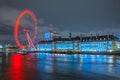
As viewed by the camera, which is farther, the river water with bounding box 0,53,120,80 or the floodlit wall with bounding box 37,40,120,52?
the floodlit wall with bounding box 37,40,120,52

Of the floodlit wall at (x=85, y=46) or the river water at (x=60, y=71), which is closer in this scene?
the river water at (x=60, y=71)

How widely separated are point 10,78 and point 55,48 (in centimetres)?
16204

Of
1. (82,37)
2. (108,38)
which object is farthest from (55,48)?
(108,38)

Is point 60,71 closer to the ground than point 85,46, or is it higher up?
closer to the ground

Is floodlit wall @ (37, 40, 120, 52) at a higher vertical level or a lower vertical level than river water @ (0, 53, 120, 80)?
higher

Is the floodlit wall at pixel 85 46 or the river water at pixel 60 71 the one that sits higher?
the floodlit wall at pixel 85 46

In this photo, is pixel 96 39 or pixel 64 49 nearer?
pixel 96 39

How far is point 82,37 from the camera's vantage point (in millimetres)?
176625

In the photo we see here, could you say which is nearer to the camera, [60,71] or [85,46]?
[60,71]

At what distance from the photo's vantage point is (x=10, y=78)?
2398cm

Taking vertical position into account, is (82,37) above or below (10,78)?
above

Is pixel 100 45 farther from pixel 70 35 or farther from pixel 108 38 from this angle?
pixel 70 35

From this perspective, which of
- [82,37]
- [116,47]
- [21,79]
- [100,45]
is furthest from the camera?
[82,37]

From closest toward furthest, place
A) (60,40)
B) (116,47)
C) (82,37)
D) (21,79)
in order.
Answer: (21,79) → (116,47) → (82,37) → (60,40)
